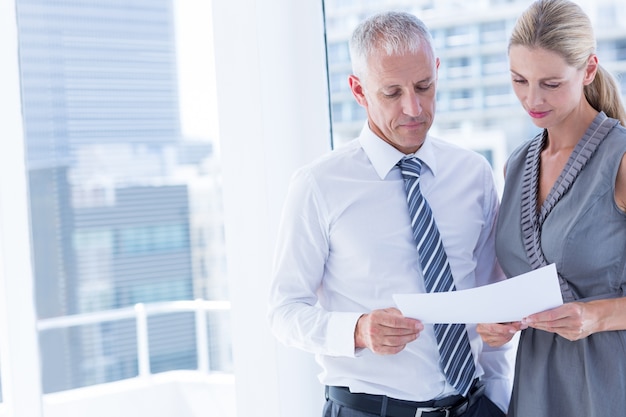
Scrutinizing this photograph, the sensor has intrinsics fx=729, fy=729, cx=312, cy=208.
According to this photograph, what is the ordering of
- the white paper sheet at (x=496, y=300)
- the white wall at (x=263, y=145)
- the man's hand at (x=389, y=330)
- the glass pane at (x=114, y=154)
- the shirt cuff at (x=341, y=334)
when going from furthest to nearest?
the glass pane at (x=114, y=154) → the white wall at (x=263, y=145) → the shirt cuff at (x=341, y=334) → the man's hand at (x=389, y=330) → the white paper sheet at (x=496, y=300)

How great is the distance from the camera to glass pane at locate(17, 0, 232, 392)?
2.91 meters

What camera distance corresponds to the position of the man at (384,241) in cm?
167

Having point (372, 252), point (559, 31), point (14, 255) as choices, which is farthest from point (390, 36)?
point (14, 255)

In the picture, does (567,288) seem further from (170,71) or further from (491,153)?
(170,71)

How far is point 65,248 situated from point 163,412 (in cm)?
139

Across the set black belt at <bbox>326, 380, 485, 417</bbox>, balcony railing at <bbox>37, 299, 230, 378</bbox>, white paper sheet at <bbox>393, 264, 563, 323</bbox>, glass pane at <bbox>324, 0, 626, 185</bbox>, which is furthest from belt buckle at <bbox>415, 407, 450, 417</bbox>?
balcony railing at <bbox>37, 299, 230, 378</bbox>

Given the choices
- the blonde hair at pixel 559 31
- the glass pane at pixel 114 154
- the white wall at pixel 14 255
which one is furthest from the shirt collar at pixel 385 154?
the white wall at pixel 14 255

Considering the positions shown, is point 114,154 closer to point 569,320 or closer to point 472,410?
point 472,410

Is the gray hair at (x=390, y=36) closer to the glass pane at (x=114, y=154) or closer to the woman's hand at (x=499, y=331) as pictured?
the woman's hand at (x=499, y=331)

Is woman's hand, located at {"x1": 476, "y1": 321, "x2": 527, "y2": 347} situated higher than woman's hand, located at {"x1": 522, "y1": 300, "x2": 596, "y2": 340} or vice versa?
woman's hand, located at {"x1": 522, "y1": 300, "x2": 596, "y2": 340}

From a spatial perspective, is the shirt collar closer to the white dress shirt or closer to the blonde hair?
the white dress shirt

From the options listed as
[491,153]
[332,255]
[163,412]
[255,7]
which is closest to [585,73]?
[491,153]

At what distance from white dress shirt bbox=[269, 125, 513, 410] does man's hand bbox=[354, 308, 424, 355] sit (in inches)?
5.4

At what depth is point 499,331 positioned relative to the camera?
148 centimetres
